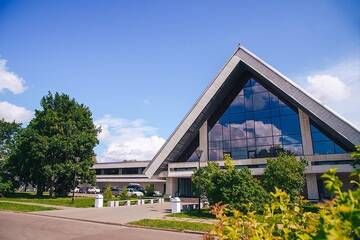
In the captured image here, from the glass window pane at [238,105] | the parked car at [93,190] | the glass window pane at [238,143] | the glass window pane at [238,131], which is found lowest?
the parked car at [93,190]

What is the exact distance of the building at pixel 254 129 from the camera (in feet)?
89.7

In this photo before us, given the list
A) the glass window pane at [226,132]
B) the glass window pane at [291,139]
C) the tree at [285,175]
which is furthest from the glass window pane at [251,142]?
the tree at [285,175]

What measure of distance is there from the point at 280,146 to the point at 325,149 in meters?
4.39

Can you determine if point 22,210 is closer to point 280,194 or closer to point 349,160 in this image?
point 280,194

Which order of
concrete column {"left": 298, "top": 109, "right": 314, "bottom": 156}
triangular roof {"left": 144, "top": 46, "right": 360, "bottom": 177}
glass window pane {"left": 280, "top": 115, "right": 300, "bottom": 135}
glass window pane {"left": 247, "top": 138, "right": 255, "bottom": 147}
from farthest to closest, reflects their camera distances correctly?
glass window pane {"left": 247, "top": 138, "right": 255, "bottom": 147} < glass window pane {"left": 280, "top": 115, "right": 300, "bottom": 135} < concrete column {"left": 298, "top": 109, "right": 314, "bottom": 156} < triangular roof {"left": 144, "top": 46, "right": 360, "bottom": 177}

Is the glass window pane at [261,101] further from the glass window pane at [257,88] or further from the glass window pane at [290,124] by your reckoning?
the glass window pane at [290,124]

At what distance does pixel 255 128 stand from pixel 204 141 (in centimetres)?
661

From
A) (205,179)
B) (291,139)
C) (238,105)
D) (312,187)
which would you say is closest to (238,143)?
(238,105)

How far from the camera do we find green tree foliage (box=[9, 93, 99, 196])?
3528 centimetres

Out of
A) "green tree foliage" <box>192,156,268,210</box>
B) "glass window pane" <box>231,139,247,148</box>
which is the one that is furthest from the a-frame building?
"green tree foliage" <box>192,156,268,210</box>

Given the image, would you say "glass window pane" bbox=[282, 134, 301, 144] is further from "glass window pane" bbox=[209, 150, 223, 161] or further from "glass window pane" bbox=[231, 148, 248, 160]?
"glass window pane" bbox=[209, 150, 223, 161]

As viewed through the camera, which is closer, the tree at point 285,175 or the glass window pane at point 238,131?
the tree at point 285,175

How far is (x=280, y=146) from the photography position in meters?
29.9

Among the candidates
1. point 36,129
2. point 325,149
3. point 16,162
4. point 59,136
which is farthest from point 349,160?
point 16,162
